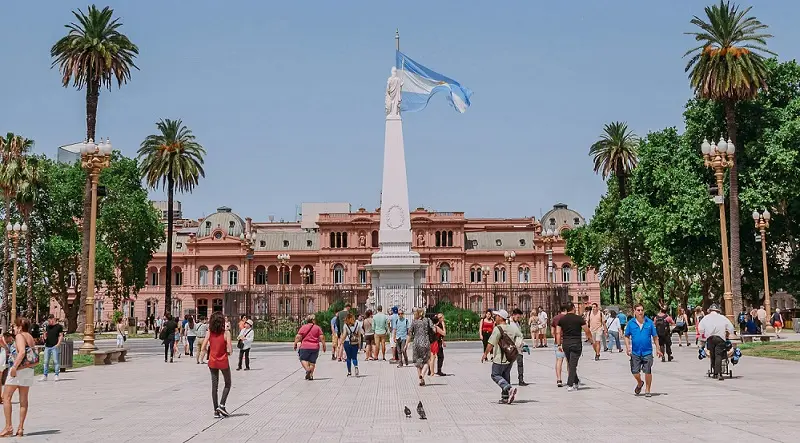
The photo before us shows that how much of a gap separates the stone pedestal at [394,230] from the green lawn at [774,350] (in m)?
13.7

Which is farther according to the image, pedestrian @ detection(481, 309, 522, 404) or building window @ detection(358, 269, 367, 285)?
building window @ detection(358, 269, 367, 285)

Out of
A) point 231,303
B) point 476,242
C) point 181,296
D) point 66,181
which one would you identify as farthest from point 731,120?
point 181,296

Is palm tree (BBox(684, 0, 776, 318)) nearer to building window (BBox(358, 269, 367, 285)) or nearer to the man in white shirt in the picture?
the man in white shirt

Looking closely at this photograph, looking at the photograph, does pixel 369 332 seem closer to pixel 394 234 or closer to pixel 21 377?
pixel 394 234

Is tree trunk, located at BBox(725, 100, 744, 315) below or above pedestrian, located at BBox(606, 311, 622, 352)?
above

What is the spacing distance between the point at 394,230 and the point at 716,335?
831 inches

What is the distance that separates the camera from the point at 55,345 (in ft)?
68.4

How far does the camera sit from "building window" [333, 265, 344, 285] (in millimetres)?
97812

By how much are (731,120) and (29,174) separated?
119 feet

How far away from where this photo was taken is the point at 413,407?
1410 cm

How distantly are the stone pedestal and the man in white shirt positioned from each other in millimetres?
20017

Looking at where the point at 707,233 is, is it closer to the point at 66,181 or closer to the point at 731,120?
the point at 731,120

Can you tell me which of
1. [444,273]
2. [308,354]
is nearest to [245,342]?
[308,354]

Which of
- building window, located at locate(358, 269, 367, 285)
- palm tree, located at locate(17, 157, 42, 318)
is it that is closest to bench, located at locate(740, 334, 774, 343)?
palm tree, located at locate(17, 157, 42, 318)
